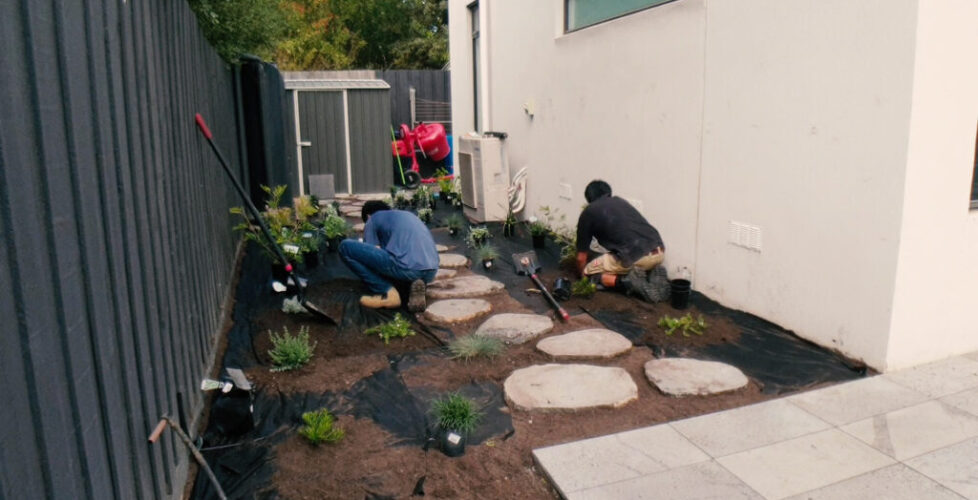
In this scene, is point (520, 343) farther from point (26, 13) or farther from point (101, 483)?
point (26, 13)

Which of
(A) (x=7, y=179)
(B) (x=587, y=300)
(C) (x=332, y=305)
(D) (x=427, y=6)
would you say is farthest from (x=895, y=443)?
(D) (x=427, y=6)

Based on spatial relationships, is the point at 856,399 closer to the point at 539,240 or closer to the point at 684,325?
the point at 684,325

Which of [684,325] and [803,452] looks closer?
[803,452]

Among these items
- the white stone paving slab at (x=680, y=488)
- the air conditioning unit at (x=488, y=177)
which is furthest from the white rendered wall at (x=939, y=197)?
the air conditioning unit at (x=488, y=177)

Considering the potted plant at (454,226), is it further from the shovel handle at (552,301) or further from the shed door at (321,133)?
the shed door at (321,133)

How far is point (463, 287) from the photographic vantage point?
6281 millimetres

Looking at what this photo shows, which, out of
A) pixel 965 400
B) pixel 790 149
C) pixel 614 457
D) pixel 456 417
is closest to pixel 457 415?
pixel 456 417

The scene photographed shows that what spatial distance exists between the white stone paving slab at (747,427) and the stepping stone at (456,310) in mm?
2171

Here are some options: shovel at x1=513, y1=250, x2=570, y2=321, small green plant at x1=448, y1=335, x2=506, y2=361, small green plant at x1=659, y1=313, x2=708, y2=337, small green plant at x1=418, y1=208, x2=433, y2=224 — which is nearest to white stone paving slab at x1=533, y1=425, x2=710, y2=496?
small green plant at x1=448, y1=335, x2=506, y2=361

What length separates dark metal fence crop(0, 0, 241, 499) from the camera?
150cm

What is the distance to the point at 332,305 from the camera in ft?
18.3

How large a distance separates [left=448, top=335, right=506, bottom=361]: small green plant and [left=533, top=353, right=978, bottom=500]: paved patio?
122 cm

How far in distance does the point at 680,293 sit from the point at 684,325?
557mm

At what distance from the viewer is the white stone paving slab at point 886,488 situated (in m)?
2.85
